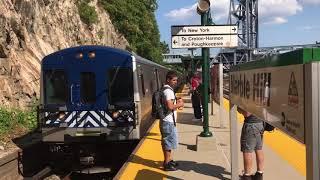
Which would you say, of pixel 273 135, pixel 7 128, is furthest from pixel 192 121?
pixel 7 128

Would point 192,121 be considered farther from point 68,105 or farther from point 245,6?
point 245,6

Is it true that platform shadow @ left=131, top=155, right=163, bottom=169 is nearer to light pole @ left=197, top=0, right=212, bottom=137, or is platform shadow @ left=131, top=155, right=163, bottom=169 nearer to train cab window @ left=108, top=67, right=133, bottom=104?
light pole @ left=197, top=0, right=212, bottom=137

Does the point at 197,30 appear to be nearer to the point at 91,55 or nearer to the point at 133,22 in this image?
the point at 91,55

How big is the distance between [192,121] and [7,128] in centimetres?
713

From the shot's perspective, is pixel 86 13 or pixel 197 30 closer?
pixel 197 30

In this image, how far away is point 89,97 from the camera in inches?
511

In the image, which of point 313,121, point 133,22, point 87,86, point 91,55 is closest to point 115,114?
point 87,86

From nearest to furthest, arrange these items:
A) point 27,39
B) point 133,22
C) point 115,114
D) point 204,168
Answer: point 204,168
point 115,114
point 27,39
point 133,22

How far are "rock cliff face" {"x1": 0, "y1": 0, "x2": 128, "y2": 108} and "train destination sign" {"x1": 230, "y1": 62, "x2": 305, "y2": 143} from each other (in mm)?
12395

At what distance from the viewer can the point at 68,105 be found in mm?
12891

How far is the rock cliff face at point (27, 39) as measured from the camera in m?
18.3

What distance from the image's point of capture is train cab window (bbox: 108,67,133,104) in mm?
12836

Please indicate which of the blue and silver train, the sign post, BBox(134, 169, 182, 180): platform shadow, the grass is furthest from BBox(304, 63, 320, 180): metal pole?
the grass

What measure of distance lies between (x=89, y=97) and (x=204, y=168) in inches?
158
